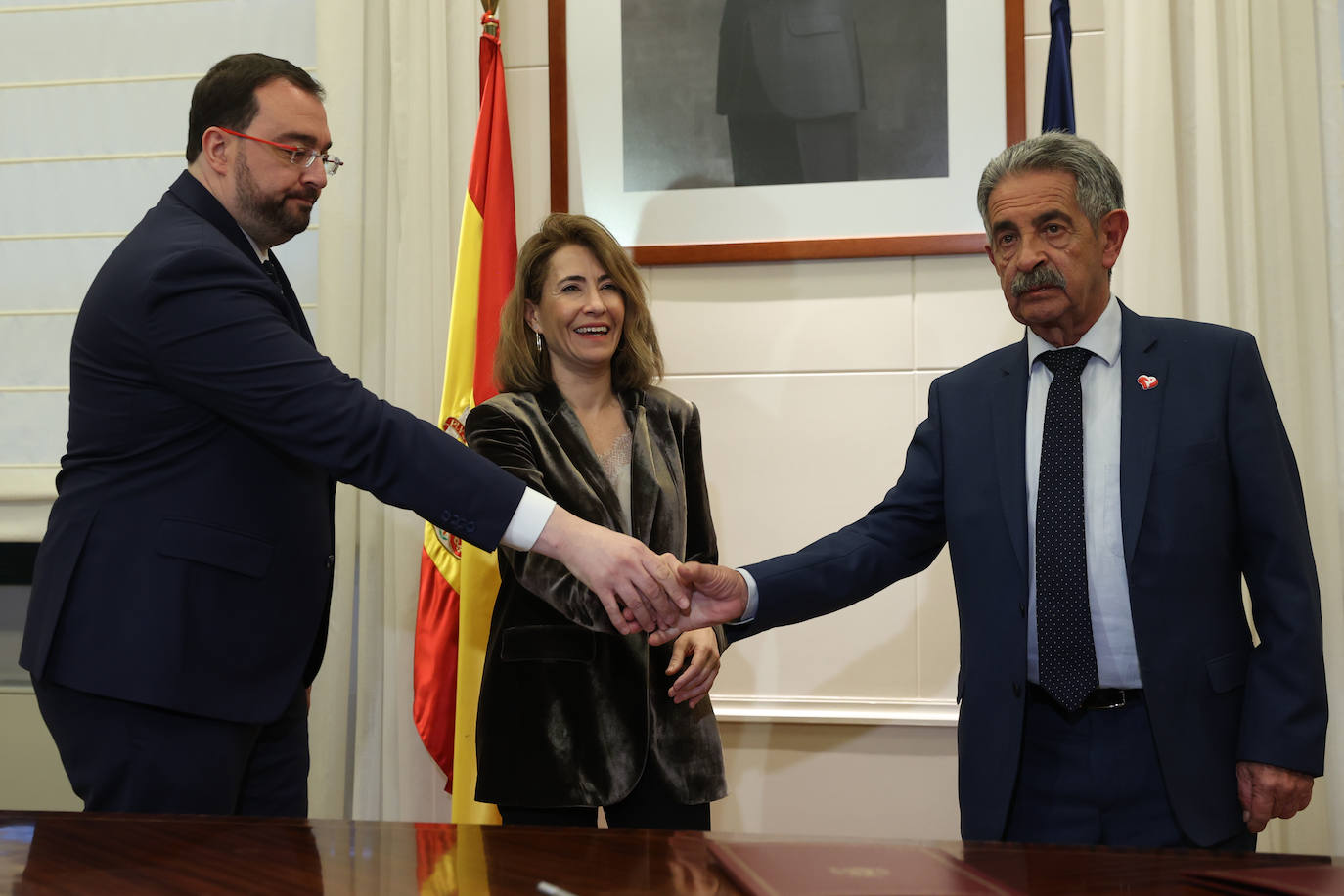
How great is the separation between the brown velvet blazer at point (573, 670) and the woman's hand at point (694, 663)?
30 millimetres

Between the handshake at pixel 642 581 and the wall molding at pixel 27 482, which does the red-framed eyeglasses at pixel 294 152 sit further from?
the wall molding at pixel 27 482

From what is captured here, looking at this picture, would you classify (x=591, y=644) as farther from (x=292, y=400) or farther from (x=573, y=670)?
(x=292, y=400)

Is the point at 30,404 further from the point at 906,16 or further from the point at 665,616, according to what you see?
the point at 906,16

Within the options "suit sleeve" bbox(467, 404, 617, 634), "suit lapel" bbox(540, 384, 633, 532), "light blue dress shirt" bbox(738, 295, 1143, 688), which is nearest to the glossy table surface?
"light blue dress shirt" bbox(738, 295, 1143, 688)

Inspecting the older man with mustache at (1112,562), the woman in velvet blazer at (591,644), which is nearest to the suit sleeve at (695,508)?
the woman in velvet blazer at (591,644)

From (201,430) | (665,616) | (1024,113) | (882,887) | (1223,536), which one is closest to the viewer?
(882,887)

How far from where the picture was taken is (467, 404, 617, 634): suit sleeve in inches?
80.0

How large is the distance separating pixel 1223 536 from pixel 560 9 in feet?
7.57

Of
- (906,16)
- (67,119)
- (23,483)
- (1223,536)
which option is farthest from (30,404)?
(1223,536)

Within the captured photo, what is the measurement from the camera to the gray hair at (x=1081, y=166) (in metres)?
1.85

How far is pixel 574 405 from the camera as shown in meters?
2.36

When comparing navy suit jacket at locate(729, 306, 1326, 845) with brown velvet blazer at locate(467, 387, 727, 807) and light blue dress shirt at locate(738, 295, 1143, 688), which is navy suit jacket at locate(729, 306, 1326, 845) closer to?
light blue dress shirt at locate(738, 295, 1143, 688)

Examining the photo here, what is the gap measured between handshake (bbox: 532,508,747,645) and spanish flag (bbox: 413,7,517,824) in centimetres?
74

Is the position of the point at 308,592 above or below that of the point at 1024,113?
below
